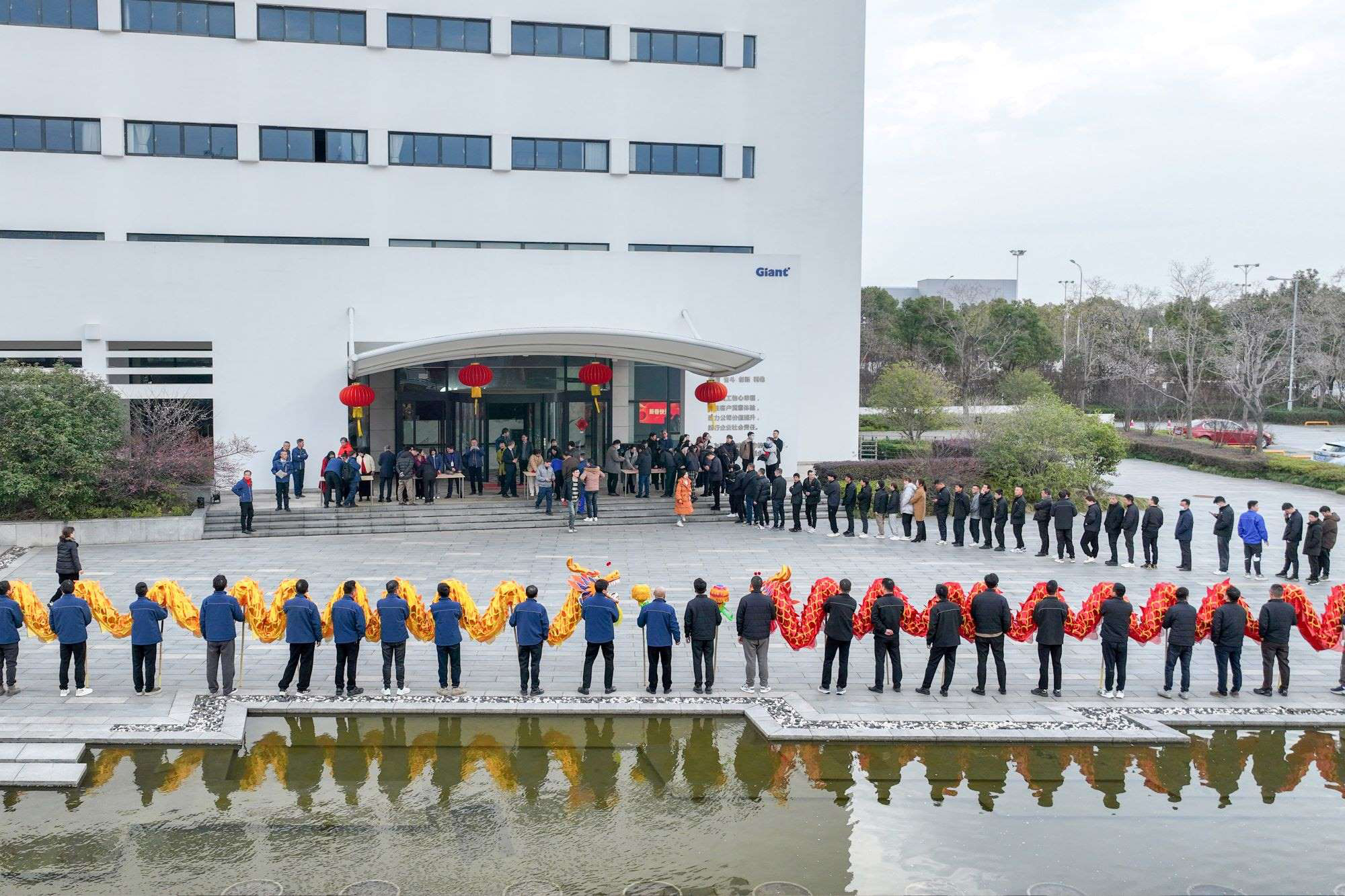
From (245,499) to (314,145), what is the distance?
1149cm

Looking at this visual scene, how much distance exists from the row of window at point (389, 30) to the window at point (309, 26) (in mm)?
18

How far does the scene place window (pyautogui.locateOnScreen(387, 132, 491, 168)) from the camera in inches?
1156

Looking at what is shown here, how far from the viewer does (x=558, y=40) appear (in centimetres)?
3039

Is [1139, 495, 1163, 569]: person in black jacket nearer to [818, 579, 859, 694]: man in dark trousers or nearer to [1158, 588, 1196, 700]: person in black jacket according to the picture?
[1158, 588, 1196, 700]: person in black jacket

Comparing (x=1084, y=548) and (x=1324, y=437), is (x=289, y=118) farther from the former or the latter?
(x=1324, y=437)

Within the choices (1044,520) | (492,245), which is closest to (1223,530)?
(1044,520)

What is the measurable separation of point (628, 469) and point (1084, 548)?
35.4 feet

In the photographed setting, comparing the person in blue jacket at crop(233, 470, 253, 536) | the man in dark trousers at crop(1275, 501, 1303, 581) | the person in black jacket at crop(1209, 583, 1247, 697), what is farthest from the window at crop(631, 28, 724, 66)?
the person in black jacket at crop(1209, 583, 1247, 697)

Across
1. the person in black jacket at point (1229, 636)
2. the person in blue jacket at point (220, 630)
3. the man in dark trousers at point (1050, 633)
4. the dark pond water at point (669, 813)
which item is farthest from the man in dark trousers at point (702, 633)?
the person in black jacket at point (1229, 636)

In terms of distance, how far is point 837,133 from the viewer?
3266 cm

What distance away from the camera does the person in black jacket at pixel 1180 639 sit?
12148 millimetres

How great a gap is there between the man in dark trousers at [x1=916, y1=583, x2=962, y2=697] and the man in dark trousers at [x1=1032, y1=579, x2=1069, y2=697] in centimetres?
89

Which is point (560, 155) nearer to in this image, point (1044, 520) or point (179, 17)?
point (179, 17)

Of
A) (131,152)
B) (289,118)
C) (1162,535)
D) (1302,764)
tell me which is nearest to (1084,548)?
(1162,535)
